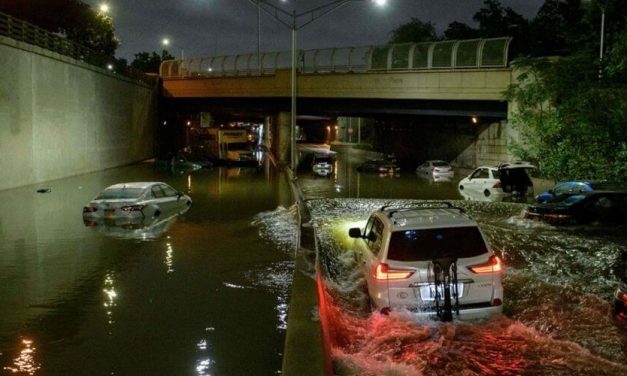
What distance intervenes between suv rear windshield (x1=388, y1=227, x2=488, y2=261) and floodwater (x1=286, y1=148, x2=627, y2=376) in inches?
30.8

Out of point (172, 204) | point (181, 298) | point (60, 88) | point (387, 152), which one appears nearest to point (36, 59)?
point (60, 88)

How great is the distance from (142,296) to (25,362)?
3.23 metres

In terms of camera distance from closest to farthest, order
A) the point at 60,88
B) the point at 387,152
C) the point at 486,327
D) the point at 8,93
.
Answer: the point at 486,327, the point at 8,93, the point at 60,88, the point at 387,152

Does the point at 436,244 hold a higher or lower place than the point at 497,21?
lower

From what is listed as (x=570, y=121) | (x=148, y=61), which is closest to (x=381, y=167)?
(x=570, y=121)

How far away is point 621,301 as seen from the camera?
872 cm

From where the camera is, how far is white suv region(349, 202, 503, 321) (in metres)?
8.18

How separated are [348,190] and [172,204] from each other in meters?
13.3

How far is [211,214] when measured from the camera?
2153 cm

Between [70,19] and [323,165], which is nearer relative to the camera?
[323,165]

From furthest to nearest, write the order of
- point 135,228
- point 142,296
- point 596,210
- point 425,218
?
point 135,228
point 596,210
point 142,296
point 425,218

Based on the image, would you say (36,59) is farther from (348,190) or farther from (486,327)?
(486,327)

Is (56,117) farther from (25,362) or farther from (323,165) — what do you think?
(25,362)

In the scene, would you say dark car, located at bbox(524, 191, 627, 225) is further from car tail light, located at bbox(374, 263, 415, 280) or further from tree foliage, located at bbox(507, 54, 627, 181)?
car tail light, located at bbox(374, 263, 415, 280)
